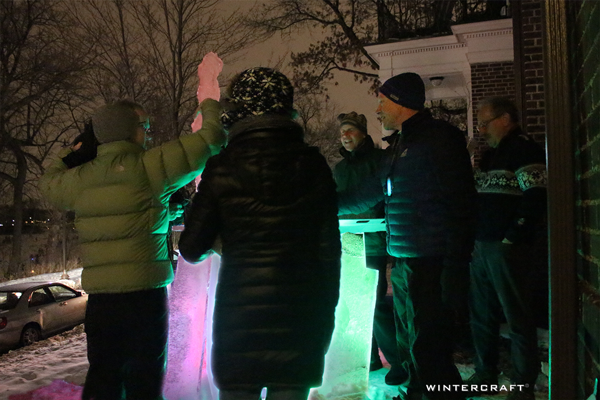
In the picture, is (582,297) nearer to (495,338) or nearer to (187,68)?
(495,338)

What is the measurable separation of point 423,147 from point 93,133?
1928 millimetres

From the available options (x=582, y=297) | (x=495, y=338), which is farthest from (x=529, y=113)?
(x=582, y=297)

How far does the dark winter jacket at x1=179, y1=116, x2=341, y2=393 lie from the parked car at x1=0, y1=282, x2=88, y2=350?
874 centimetres

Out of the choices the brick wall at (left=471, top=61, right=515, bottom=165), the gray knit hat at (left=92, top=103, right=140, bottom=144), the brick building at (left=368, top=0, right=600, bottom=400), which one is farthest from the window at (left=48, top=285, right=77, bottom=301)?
the brick building at (left=368, top=0, right=600, bottom=400)

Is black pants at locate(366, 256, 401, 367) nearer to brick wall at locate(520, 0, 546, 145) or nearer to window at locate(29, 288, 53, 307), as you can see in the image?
brick wall at locate(520, 0, 546, 145)

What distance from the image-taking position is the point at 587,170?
2102 millimetres

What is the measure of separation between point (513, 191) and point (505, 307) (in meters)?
0.82

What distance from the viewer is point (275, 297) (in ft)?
6.40

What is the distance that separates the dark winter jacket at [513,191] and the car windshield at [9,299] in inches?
367

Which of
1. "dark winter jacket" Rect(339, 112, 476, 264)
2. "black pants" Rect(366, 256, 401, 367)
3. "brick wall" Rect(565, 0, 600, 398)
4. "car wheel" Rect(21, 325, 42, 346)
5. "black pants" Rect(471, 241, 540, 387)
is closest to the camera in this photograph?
"brick wall" Rect(565, 0, 600, 398)

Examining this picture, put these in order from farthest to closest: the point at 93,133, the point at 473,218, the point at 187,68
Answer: the point at 187,68, the point at 93,133, the point at 473,218

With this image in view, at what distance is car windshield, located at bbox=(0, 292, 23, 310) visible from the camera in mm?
9562

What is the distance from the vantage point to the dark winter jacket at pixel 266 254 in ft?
6.40

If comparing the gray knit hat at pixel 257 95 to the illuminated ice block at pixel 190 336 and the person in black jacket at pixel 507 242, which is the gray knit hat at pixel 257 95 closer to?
the illuminated ice block at pixel 190 336
